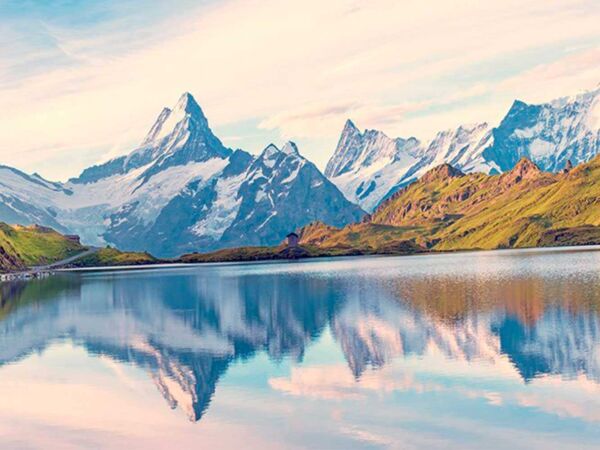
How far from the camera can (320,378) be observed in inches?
3206

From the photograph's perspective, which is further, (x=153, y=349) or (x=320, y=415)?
(x=153, y=349)

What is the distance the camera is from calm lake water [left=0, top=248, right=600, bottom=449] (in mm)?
59812

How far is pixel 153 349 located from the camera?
11012 centimetres

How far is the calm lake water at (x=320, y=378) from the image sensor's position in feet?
196

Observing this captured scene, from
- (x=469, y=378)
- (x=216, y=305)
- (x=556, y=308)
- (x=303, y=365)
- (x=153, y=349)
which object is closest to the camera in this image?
(x=469, y=378)

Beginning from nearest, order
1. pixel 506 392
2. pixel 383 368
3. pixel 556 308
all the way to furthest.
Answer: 1. pixel 506 392
2. pixel 383 368
3. pixel 556 308

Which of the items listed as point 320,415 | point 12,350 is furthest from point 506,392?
point 12,350

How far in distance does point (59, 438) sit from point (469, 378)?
114ft

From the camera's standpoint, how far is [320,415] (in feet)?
213

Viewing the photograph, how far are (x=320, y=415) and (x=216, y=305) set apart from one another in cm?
11109

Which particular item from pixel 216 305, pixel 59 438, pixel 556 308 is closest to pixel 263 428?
pixel 59 438

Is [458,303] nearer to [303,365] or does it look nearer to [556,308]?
[556,308]

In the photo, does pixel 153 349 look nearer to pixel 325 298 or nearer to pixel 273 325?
pixel 273 325

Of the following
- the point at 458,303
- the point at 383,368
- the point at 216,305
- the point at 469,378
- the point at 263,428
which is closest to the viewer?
the point at 263,428
